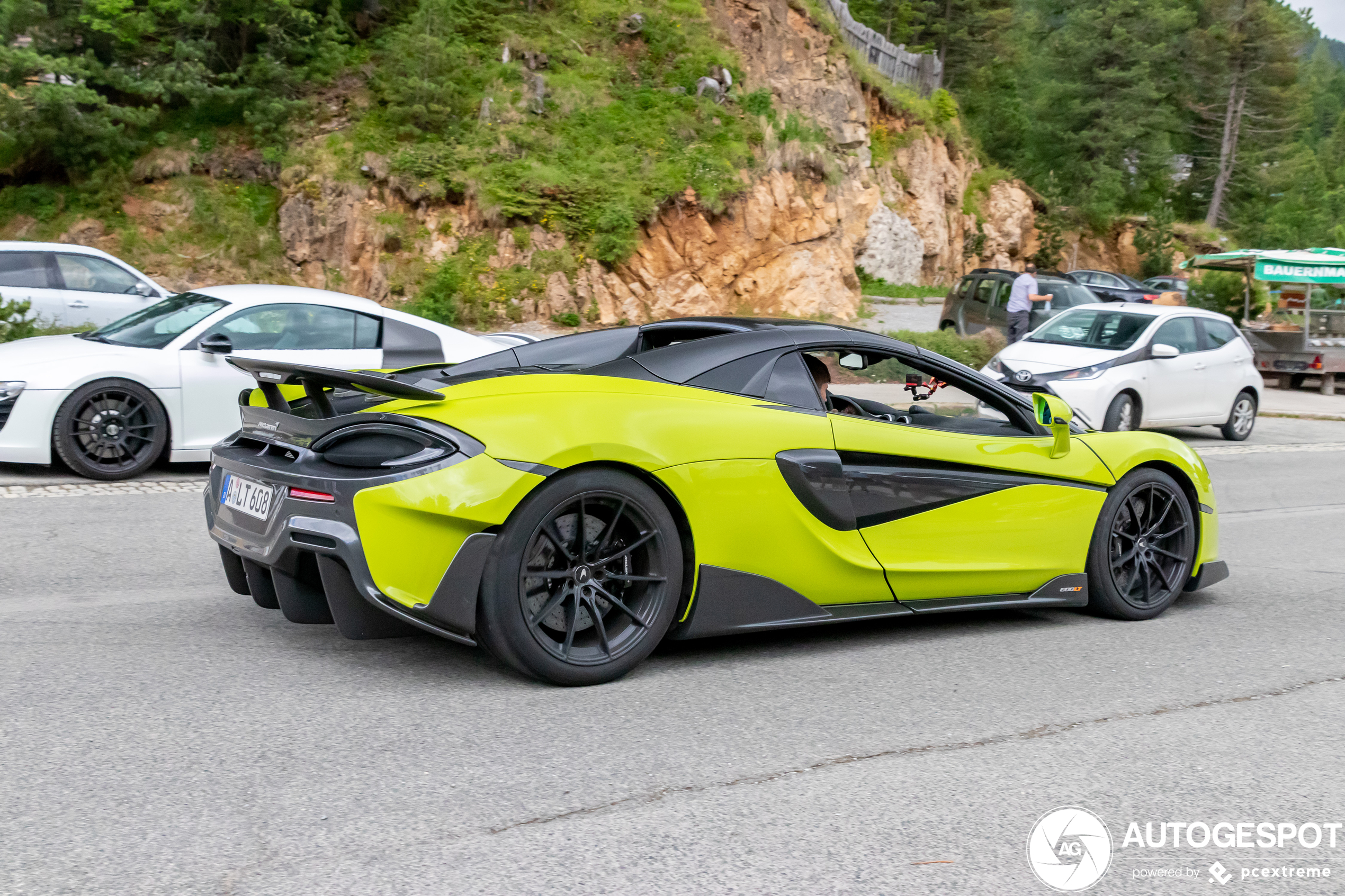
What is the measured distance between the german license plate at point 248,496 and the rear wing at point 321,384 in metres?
0.31

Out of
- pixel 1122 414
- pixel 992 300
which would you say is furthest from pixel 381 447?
pixel 992 300

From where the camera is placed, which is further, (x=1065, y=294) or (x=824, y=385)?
(x=1065, y=294)

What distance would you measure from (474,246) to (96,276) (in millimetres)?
10155

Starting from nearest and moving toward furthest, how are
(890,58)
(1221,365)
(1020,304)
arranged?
(1221,365) < (1020,304) < (890,58)

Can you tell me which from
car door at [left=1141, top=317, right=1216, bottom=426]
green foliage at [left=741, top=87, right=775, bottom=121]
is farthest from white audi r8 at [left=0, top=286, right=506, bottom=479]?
green foliage at [left=741, top=87, right=775, bottom=121]

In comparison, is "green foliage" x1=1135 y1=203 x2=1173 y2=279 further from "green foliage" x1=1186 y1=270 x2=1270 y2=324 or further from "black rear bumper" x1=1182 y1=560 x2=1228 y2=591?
"black rear bumper" x1=1182 y1=560 x2=1228 y2=591

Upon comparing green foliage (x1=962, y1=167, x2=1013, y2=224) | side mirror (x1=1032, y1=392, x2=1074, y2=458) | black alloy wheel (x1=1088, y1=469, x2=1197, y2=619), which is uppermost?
green foliage (x1=962, y1=167, x2=1013, y2=224)

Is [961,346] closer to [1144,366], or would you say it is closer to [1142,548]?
[1144,366]

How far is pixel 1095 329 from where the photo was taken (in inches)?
576

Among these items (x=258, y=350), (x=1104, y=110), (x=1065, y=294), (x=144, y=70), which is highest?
(x=1104, y=110)

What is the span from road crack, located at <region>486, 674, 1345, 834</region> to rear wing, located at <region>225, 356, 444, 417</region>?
163cm

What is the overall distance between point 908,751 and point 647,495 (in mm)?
1254

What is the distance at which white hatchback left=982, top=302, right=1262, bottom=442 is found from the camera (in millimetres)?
13641

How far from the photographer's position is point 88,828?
3.12 metres
